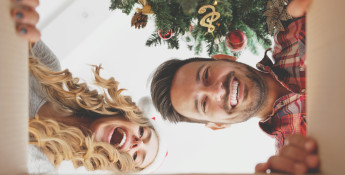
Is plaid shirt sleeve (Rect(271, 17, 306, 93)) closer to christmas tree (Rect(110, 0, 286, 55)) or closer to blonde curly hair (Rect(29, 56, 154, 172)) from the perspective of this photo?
christmas tree (Rect(110, 0, 286, 55))

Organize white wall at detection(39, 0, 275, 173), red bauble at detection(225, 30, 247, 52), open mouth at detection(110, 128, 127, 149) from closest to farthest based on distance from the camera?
red bauble at detection(225, 30, 247, 52), open mouth at detection(110, 128, 127, 149), white wall at detection(39, 0, 275, 173)

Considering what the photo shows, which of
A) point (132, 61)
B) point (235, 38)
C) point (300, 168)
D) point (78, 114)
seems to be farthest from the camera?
point (132, 61)

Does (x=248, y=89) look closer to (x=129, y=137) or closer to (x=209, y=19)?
(x=209, y=19)

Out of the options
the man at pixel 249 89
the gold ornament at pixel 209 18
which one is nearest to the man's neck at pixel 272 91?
the man at pixel 249 89

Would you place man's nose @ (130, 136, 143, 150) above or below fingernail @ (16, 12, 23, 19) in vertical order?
below

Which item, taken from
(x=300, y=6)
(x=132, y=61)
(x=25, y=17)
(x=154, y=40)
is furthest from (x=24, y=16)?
(x=132, y=61)

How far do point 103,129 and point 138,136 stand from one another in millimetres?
180

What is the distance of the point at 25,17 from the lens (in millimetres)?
504

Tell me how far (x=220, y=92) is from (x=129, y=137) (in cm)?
51

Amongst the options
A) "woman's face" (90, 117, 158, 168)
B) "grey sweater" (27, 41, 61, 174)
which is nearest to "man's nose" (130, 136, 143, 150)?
"woman's face" (90, 117, 158, 168)

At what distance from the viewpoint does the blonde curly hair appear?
988mm

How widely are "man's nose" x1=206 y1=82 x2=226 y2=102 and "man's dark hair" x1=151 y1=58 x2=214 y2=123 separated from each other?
23 centimetres

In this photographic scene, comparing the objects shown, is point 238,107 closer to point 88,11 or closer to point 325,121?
point 325,121

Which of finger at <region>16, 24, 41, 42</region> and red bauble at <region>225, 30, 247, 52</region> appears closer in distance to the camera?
finger at <region>16, 24, 41, 42</region>
